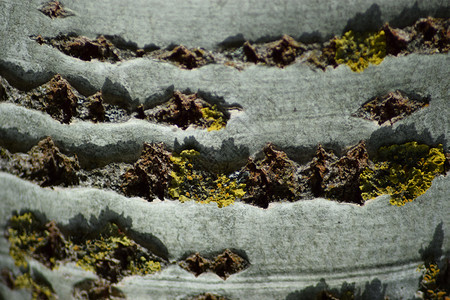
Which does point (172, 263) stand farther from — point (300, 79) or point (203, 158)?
point (300, 79)

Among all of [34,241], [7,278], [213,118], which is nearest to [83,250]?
[34,241]

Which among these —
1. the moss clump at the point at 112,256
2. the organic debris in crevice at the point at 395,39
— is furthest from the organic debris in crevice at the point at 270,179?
the organic debris in crevice at the point at 395,39

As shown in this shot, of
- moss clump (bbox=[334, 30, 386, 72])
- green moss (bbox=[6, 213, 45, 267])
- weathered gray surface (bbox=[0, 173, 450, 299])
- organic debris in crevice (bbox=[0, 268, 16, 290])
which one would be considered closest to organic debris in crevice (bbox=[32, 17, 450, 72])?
moss clump (bbox=[334, 30, 386, 72])

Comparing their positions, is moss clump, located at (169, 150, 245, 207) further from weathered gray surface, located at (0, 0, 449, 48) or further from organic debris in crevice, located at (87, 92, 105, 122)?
weathered gray surface, located at (0, 0, 449, 48)

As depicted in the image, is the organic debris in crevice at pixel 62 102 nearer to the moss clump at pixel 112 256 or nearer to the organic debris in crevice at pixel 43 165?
the organic debris in crevice at pixel 43 165

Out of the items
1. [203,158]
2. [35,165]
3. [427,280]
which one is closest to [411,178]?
[427,280]
